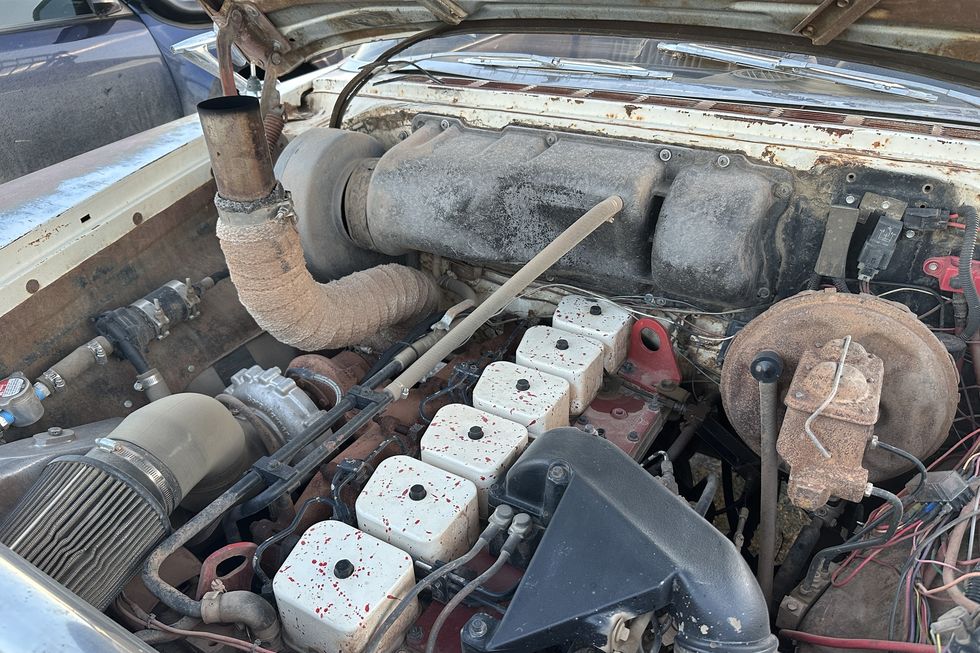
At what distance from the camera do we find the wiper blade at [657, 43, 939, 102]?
186 cm

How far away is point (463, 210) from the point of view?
1855mm

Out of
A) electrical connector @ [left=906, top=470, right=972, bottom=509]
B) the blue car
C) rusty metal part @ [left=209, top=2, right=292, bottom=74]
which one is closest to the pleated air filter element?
rusty metal part @ [left=209, top=2, right=292, bottom=74]

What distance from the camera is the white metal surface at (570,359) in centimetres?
167

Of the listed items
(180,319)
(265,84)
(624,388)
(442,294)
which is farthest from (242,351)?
(624,388)

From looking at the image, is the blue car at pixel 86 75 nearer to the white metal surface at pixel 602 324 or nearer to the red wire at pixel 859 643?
the white metal surface at pixel 602 324

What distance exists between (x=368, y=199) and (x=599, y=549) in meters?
1.19

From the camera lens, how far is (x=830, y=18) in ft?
4.10

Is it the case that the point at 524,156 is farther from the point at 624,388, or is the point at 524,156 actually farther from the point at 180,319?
the point at 180,319

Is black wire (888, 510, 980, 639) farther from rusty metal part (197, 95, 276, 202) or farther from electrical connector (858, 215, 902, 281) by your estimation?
rusty metal part (197, 95, 276, 202)

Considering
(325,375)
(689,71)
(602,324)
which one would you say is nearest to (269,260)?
(325,375)

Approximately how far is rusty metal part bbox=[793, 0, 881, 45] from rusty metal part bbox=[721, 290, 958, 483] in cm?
47

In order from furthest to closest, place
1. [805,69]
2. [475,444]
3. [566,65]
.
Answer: [566,65] < [805,69] < [475,444]

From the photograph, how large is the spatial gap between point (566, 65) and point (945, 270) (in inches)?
48.6

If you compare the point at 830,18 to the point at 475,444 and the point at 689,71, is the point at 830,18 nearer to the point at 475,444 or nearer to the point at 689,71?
the point at 689,71
